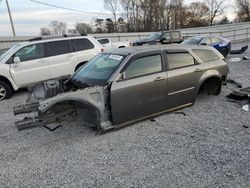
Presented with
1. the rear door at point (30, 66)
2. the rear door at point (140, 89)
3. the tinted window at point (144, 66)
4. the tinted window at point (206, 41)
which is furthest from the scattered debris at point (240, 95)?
the tinted window at point (206, 41)

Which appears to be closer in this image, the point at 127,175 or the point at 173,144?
the point at 127,175

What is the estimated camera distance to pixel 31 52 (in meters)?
7.95

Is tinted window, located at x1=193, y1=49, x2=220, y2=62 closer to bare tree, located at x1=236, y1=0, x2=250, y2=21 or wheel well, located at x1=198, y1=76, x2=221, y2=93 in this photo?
wheel well, located at x1=198, y1=76, x2=221, y2=93

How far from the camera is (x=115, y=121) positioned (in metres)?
4.61

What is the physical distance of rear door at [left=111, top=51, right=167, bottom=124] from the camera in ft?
15.0

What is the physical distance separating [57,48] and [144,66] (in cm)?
442

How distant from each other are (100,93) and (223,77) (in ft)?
11.9

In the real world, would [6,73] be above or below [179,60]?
below

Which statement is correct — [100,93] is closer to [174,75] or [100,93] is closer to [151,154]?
[151,154]

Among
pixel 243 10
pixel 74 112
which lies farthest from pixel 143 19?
pixel 74 112

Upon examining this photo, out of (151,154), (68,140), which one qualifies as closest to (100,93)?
(68,140)

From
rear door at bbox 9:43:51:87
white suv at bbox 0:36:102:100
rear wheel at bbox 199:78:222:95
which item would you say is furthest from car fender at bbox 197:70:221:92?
rear door at bbox 9:43:51:87

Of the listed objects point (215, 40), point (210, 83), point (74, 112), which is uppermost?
point (74, 112)

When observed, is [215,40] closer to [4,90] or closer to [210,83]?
[210,83]
